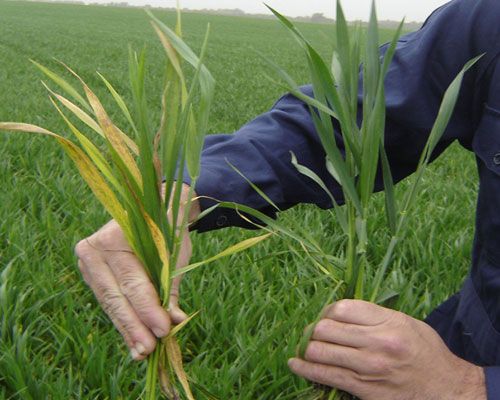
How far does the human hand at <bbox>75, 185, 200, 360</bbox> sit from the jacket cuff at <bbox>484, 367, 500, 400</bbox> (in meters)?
0.54

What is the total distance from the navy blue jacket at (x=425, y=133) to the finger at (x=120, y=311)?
0.30 m

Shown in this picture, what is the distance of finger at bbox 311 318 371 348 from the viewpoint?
90 centimetres

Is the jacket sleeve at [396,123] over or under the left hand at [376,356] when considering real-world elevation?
over

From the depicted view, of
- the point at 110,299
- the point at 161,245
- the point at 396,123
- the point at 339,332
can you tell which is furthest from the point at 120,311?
the point at 396,123

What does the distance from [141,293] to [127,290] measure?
0.04 meters

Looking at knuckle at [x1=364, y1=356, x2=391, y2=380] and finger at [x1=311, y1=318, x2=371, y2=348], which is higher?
finger at [x1=311, y1=318, x2=371, y2=348]

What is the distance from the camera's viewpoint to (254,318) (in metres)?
1.92

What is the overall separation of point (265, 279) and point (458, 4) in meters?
1.15

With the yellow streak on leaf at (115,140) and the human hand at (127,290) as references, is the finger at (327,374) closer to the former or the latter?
the human hand at (127,290)

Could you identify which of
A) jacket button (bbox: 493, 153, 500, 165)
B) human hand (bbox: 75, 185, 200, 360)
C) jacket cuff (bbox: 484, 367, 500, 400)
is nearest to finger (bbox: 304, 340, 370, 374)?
human hand (bbox: 75, 185, 200, 360)

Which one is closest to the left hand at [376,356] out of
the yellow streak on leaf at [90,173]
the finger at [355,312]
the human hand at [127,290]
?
the finger at [355,312]

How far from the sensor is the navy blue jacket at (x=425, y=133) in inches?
50.7

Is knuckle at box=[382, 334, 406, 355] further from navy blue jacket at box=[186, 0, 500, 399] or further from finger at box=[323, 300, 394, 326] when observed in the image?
navy blue jacket at box=[186, 0, 500, 399]

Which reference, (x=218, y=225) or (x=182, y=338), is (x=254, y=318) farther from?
(x=218, y=225)
